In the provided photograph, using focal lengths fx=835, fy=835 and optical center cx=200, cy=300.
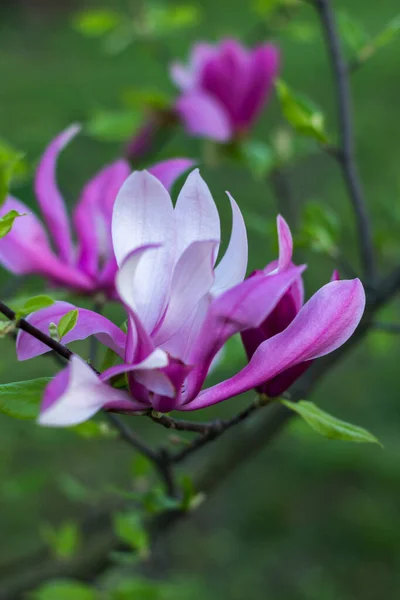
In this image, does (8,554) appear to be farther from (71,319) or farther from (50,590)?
(71,319)

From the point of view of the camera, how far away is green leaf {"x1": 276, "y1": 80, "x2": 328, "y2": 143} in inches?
30.7

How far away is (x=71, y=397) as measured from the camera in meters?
0.41

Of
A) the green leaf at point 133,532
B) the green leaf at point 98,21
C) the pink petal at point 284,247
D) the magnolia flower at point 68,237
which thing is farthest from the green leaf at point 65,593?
the green leaf at point 98,21

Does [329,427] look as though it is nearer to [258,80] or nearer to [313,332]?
[313,332]

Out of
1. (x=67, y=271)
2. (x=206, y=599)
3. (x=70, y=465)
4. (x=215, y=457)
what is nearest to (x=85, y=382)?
(x=67, y=271)

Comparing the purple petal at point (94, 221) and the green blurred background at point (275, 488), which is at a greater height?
the purple petal at point (94, 221)

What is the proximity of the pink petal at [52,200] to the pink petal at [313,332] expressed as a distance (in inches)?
11.4

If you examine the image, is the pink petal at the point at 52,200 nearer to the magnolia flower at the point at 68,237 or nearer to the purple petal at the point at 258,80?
the magnolia flower at the point at 68,237

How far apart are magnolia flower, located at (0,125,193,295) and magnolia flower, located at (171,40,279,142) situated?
0.38 metres

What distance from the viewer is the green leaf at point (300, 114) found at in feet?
2.56

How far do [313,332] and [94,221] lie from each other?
1.18 feet

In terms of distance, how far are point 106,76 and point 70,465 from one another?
3.54 meters

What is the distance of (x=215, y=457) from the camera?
111 cm

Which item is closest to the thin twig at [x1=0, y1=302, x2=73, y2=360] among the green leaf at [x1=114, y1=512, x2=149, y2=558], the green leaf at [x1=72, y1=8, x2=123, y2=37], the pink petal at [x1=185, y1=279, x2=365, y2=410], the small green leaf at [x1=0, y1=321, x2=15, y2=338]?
the small green leaf at [x1=0, y1=321, x2=15, y2=338]
